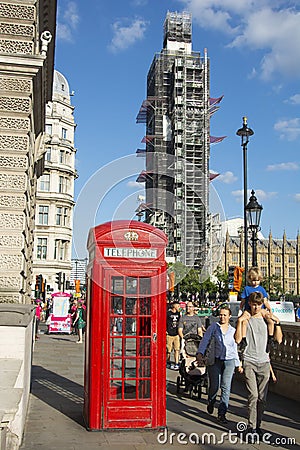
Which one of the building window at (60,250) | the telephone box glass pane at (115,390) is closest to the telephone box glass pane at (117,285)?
the telephone box glass pane at (115,390)

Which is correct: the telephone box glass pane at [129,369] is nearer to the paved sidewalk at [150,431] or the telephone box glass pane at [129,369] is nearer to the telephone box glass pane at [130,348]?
the telephone box glass pane at [130,348]

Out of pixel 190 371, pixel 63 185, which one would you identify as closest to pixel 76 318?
pixel 190 371

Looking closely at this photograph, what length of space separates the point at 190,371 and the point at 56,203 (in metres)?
50.6

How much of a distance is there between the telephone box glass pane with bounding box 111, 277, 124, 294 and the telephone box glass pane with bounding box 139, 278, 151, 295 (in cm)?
25

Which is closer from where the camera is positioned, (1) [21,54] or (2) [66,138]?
(1) [21,54]

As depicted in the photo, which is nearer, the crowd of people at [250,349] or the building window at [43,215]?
the crowd of people at [250,349]

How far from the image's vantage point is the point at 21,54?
25.1 ft

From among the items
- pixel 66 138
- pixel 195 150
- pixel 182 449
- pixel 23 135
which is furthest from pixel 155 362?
pixel 195 150

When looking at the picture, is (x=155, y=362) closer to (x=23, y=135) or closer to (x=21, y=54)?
(x=23, y=135)

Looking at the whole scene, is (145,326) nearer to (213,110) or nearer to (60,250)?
(60,250)

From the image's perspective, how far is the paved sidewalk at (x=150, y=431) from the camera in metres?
6.69

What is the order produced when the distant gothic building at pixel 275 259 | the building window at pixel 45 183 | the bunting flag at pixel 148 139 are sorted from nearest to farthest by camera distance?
1. the building window at pixel 45 183
2. the bunting flag at pixel 148 139
3. the distant gothic building at pixel 275 259

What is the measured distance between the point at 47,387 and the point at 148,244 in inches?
194

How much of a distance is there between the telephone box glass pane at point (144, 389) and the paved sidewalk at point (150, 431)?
1.47 ft
